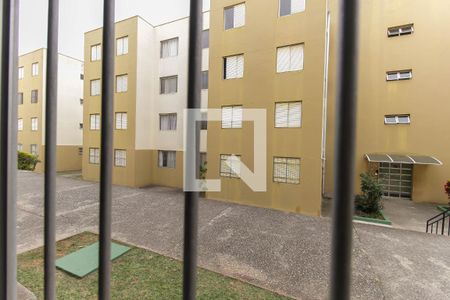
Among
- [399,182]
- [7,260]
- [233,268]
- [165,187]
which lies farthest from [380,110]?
[7,260]

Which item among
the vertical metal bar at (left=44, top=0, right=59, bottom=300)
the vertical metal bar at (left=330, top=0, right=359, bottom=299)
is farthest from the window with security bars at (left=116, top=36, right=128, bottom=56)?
the vertical metal bar at (left=330, top=0, right=359, bottom=299)

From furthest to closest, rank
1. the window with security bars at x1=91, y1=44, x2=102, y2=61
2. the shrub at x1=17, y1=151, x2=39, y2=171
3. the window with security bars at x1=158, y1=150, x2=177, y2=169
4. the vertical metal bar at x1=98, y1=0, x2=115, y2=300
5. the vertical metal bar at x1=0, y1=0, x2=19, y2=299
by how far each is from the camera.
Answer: the shrub at x1=17, y1=151, x2=39, y2=171, the window with security bars at x1=91, y1=44, x2=102, y2=61, the window with security bars at x1=158, y1=150, x2=177, y2=169, the vertical metal bar at x1=0, y1=0, x2=19, y2=299, the vertical metal bar at x1=98, y1=0, x2=115, y2=300

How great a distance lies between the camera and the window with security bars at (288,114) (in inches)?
403

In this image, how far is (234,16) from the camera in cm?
1150

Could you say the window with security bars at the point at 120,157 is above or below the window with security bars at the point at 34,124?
below

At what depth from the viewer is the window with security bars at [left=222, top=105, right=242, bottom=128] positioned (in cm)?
1145

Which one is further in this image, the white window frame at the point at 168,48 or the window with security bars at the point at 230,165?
the white window frame at the point at 168,48

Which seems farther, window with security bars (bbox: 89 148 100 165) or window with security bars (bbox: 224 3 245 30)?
window with security bars (bbox: 89 148 100 165)

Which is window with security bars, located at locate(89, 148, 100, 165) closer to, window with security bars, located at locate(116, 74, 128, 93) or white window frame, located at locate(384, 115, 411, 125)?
window with security bars, located at locate(116, 74, 128, 93)

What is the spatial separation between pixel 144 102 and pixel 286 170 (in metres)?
10.1

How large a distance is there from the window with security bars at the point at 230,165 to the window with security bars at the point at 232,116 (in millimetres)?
1504

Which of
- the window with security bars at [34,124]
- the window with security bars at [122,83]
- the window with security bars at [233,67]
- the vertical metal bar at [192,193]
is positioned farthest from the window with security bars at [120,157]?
the vertical metal bar at [192,193]

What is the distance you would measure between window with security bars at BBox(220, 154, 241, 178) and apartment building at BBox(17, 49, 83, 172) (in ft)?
54.5

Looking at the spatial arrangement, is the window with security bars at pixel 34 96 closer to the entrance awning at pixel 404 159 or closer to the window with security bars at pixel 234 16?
the window with security bars at pixel 234 16
